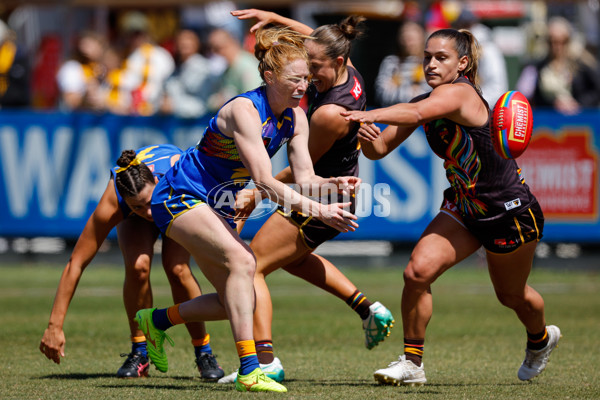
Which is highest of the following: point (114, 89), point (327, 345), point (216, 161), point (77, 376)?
point (216, 161)

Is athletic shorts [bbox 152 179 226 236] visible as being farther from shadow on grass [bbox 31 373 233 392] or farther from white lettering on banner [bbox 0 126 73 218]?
white lettering on banner [bbox 0 126 73 218]

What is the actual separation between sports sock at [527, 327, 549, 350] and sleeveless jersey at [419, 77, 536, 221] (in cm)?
86

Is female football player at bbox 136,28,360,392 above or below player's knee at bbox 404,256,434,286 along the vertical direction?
above

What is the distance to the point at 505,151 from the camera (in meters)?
5.92

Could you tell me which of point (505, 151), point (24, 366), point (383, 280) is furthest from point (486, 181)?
point (383, 280)

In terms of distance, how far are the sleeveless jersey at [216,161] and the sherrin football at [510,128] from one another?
4.04ft

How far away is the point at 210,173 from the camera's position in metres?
5.79

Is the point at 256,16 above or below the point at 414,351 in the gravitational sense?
above

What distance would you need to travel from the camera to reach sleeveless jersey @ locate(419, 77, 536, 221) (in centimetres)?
599

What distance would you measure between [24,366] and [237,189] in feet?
6.57

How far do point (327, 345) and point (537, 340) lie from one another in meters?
2.00

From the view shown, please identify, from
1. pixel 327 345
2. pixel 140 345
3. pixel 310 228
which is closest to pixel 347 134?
pixel 310 228

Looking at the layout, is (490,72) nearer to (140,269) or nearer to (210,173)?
(140,269)

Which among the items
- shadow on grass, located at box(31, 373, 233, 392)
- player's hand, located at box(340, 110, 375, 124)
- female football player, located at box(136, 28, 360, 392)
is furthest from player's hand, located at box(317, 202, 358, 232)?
shadow on grass, located at box(31, 373, 233, 392)
